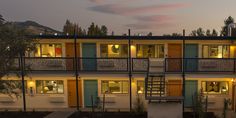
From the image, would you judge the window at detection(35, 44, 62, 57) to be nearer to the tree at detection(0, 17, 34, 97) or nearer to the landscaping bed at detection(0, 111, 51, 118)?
the landscaping bed at detection(0, 111, 51, 118)

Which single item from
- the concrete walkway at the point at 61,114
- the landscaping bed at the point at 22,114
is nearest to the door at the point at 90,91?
the concrete walkway at the point at 61,114

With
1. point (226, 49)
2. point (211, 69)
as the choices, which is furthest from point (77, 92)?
point (226, 49)

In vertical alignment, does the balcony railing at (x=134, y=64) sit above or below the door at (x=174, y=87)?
above

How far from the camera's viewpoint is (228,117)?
63.5ft

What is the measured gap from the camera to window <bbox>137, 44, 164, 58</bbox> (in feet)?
75.9

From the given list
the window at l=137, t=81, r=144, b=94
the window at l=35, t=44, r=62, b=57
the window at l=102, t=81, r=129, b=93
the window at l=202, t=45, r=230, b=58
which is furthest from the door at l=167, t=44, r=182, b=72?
the window at l=35, t=44, r=62, b=57

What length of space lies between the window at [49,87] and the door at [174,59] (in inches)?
398

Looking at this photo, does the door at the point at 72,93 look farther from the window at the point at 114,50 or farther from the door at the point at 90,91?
the window at the point at 114,50

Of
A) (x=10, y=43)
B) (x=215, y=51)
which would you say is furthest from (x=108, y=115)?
(x=215, y=51)

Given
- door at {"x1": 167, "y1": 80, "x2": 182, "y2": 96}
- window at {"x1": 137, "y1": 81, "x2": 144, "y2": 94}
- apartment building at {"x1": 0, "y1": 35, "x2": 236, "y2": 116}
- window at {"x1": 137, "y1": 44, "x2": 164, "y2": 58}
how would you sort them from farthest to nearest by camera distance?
window at {"x1": 137, "y1": 44, "x2": 164, "y2": 58}
window at {"x1": 137, "y1": 81, "x2": 144, "y2": 94}
door at {"x1": 167, "y1": 80, "x2": 182, "y2": 96}
apartment building at {"x1": 0, "y1": 35, "x2": 236, "y2": 116}

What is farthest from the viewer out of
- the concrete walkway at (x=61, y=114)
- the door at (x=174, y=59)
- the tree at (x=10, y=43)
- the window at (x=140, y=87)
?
the window at (x=140, y=87)

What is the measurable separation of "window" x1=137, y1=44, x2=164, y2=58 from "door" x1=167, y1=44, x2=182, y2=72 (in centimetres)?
87

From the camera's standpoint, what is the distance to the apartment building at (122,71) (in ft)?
70.2

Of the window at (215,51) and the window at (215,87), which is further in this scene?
the window at (215,51)
